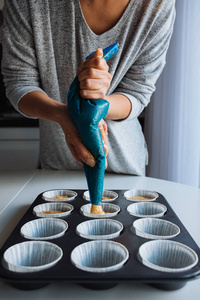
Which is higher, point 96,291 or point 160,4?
point 160,4

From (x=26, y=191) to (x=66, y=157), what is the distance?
26 centimetres

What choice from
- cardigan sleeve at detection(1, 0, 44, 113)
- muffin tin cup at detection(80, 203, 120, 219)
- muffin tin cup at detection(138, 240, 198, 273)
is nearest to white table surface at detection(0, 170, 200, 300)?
muffin tin cup at detection(138, 240, 198, 273)

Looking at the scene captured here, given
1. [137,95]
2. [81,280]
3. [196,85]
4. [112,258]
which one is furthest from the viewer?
[196,85]

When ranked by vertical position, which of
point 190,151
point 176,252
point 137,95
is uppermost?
point 137,95

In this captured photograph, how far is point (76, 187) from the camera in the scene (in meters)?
1.03

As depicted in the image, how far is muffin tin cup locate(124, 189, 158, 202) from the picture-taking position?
87 cm

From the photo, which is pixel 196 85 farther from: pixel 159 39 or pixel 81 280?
pixel 81 280

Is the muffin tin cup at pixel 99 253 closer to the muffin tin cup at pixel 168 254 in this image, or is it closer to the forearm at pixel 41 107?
the muffin tin cup at pixel 168 254

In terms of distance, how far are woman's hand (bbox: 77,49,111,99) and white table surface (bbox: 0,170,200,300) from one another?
357 mm

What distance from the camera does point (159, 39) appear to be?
1.10m

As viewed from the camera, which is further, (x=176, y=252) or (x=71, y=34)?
(x=71, y=34)

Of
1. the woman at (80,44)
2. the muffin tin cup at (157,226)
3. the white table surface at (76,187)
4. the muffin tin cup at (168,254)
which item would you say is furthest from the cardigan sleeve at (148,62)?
the muffin tin cup at (168,254)

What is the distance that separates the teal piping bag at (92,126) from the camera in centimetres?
69

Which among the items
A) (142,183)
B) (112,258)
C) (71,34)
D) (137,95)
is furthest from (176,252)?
(71,34)
